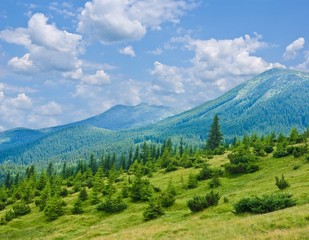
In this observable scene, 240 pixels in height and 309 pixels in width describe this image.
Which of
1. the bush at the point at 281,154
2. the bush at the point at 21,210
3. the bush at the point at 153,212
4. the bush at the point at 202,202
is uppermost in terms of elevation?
the bush at the point at 281,154

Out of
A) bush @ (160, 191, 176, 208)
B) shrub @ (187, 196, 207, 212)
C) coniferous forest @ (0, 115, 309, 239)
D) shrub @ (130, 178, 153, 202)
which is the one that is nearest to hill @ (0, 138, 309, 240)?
coniferous forest @ (0, 115, 309, 239)

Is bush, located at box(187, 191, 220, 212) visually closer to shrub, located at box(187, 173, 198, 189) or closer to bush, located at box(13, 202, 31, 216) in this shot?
shrub, located at box(187, 173, 198, 189)

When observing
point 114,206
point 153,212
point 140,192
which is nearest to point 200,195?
point 153,212

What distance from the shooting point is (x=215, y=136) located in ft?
413

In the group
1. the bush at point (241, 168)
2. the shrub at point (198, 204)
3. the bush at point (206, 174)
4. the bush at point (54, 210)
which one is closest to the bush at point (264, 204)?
the shrub at point (198, 204)

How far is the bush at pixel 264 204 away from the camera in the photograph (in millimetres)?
30266

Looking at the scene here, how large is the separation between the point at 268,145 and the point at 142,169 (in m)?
Result: 30.8

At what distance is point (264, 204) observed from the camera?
30281 mm

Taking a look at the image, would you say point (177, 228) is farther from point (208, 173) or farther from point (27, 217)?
point (27, 217)

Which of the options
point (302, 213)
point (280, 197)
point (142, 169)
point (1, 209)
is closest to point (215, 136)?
point (142, 169)

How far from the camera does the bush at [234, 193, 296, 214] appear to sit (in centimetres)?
3027

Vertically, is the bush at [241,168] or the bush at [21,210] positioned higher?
the bush at [241,168]

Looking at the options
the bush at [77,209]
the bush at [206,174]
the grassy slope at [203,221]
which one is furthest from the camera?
the bush at [206,174]

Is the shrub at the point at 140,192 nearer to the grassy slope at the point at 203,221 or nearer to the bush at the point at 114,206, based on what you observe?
the grassy slope at the point at 203,221
